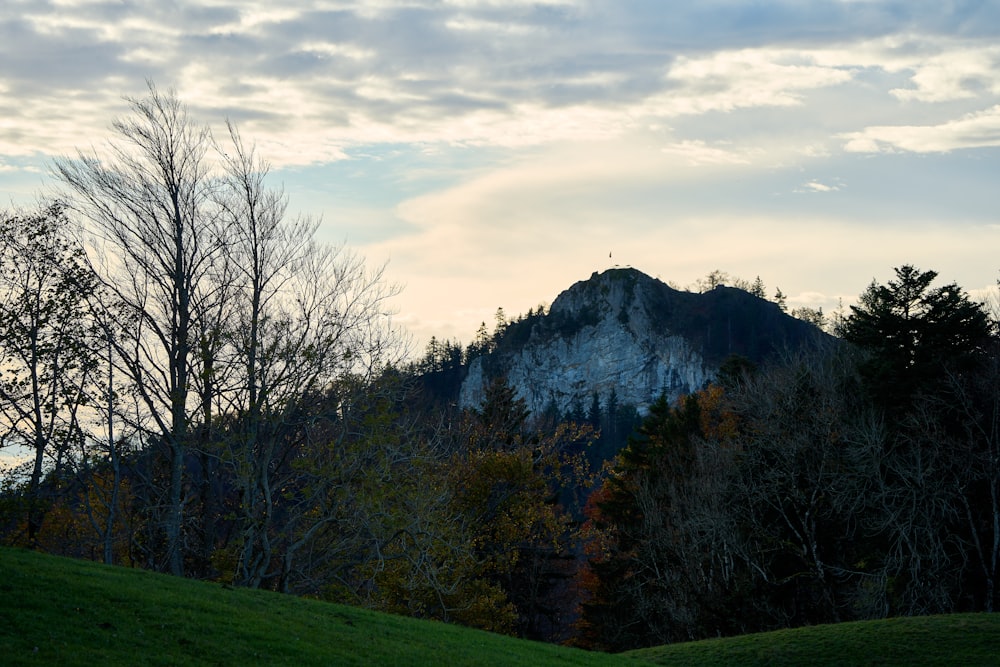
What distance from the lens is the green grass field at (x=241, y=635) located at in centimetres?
1225

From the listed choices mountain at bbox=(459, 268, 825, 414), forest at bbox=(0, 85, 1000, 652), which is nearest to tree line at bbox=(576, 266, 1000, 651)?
forest at bbox=(0, 85, 1000, 652)

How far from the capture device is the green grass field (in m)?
12.2

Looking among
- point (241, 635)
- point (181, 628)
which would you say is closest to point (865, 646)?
point (241, 635)

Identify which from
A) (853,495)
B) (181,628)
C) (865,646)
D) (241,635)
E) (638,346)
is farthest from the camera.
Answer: (638,346)

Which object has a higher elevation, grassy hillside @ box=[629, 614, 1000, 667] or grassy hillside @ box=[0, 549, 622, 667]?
grassy hillside @ box=[0, 549, 622, 667]

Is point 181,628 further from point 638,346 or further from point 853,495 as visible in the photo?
point 638,346

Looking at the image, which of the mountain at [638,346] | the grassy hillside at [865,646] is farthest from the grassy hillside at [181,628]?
the mountain at [638,346]

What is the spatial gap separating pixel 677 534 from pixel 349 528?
17445mm

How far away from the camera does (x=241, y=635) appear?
1430 cm

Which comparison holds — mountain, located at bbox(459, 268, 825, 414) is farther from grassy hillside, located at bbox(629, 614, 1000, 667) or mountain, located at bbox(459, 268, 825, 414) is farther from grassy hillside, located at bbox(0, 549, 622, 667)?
grassy hillside, located at bbox(0, 549, 622, 667)

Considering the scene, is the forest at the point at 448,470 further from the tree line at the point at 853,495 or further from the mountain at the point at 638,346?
the mountain at the point at 638,346

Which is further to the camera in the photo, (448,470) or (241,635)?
(448,470)

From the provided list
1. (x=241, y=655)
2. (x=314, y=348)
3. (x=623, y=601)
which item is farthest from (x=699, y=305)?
(x=241, y=655)

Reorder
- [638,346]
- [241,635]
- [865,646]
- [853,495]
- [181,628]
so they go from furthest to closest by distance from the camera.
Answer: [638,346]
[853,495]
[865,646]
[241,635]
[181,628]
